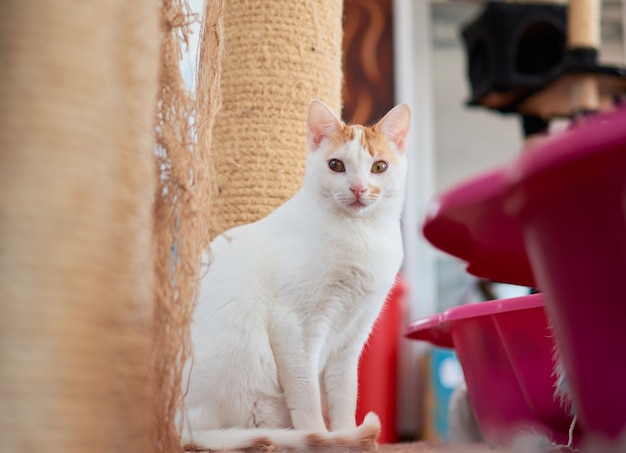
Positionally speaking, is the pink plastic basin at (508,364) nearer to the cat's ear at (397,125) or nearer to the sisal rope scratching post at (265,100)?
the cat's ear at (397,125)

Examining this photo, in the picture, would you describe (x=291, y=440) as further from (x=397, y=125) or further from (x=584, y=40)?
(x=584, y=40)

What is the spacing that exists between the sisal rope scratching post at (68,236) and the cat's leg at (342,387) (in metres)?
0.51

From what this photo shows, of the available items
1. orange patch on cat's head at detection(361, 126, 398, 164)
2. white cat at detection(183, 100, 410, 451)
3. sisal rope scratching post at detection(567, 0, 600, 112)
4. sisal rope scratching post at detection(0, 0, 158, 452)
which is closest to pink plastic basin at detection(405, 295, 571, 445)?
white cat at detection(183, 100, 410, 451)

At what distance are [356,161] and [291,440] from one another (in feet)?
1.38

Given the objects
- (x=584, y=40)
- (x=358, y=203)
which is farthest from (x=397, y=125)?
(x=584, y=40)

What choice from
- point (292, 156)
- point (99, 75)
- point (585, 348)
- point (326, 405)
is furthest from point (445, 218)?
point (292, 156)

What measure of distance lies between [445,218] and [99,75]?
1.01ft

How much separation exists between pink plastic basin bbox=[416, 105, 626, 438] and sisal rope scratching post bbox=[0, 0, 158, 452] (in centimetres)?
27

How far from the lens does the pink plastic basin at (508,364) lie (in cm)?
85

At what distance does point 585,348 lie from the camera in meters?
0.44

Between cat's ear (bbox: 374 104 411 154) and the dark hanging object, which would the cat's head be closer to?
cat's ear (bbox: 374 104 411 154)

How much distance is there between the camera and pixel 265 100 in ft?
4.31

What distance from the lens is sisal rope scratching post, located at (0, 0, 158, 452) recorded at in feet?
1.66

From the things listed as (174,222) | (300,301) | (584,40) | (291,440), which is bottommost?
(291,440)
